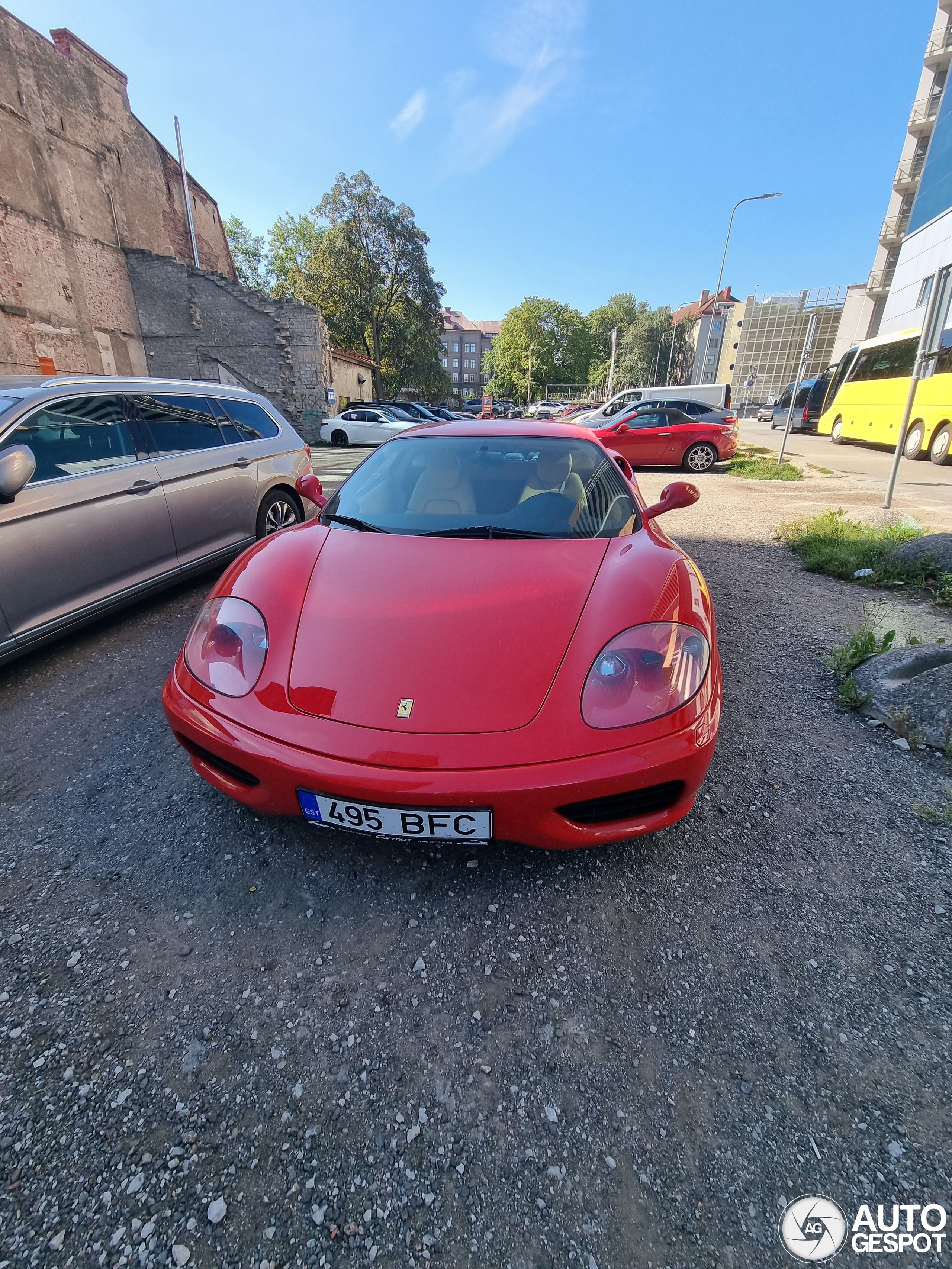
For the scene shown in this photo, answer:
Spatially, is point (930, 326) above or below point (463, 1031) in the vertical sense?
above

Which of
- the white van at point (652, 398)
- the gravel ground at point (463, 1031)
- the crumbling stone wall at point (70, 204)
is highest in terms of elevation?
the crumbling stone wall at point (70, 204)

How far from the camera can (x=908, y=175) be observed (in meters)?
30.6

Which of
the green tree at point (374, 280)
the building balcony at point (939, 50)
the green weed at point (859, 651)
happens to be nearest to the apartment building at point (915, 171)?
the building balcony at point (939, 50)

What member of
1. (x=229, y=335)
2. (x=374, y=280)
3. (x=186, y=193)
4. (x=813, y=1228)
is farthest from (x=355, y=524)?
(x=374, y=280)

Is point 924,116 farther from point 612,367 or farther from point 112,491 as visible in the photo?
point 112,491

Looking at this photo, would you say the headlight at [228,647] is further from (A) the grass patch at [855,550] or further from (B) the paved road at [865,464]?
(B) the paved road at [865,464]

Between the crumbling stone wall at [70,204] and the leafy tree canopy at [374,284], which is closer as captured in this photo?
the crumbling stone wall at [70,204]

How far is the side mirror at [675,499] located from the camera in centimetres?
261

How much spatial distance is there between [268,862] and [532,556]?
4.53 ft

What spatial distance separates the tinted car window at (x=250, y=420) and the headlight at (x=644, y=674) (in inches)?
158

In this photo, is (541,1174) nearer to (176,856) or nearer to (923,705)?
(176,856)

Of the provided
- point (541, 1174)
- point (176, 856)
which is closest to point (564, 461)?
point (176, 856)

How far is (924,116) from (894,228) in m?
4.97

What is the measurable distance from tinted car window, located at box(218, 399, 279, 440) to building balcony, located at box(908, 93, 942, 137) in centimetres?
4330
